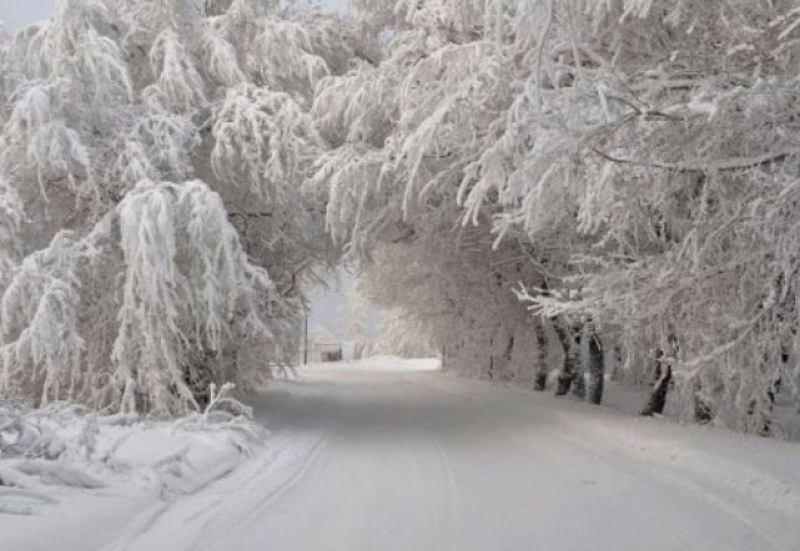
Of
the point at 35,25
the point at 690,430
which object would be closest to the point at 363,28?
the point at 35,25

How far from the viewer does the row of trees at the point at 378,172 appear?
23.0 ft

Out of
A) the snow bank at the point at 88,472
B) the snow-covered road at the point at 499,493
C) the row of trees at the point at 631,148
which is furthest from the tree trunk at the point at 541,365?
the snow bank at the point at 88,472

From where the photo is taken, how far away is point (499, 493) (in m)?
8.21

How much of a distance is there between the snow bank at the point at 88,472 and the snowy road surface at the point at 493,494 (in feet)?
0.39

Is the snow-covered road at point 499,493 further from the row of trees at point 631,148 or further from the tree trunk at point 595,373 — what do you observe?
the tree trunk at point 595,373

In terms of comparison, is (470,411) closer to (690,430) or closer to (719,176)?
(690,430)

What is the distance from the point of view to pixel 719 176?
7316mm

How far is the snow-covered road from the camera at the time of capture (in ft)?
20.7

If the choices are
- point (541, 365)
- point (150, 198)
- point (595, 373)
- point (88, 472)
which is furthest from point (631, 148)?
point (541, 365)

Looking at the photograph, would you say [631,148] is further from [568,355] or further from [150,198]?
[568,355]

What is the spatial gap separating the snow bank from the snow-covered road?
0.26 metres

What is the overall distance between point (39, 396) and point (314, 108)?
19.3 feet

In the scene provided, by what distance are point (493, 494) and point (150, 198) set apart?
5.79m

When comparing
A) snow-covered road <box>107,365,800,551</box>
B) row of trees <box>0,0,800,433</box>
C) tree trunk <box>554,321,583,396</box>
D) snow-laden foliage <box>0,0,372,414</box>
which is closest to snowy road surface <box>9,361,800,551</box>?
snow-covered road <box>107,365,800,551</box>
